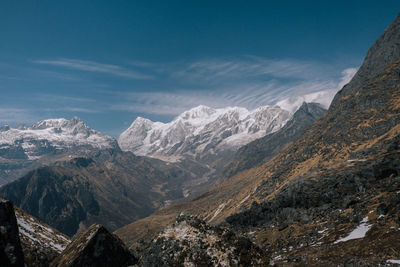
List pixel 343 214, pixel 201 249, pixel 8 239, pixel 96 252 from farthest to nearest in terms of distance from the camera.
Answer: pixel 343 214, pixel 96 252, pixel 201 249, pixel 8 239

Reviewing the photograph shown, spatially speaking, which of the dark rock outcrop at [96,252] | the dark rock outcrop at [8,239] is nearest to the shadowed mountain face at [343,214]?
the dark rock outcrop at [96,252]

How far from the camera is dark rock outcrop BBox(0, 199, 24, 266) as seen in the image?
1062 cm

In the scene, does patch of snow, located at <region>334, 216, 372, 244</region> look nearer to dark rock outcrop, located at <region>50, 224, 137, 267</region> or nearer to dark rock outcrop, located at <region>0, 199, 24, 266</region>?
dark rock outcrop, located at <region>50, 224, 137, 267</region>

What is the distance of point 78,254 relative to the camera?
16.9 meters

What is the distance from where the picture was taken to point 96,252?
17.6 metres

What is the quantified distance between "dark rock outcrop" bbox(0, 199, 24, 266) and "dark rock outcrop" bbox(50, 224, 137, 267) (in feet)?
20.8

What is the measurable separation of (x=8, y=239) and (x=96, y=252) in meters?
7.73

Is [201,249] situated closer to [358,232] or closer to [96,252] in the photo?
[96,252]

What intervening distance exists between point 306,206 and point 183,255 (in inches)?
4425

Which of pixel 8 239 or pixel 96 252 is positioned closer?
pixel 8 239

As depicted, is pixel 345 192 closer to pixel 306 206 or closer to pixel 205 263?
pixel 306 206

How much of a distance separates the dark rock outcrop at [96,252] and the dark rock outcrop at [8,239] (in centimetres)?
635

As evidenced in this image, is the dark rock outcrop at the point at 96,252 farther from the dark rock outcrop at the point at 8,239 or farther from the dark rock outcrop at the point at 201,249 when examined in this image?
the dark rock outcrop at the point at 201,249

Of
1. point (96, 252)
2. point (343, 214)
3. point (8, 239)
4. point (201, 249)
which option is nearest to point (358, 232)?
point (343, 214)
